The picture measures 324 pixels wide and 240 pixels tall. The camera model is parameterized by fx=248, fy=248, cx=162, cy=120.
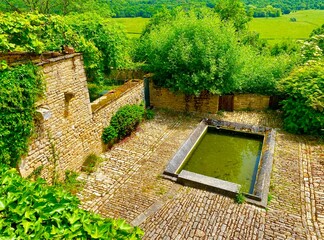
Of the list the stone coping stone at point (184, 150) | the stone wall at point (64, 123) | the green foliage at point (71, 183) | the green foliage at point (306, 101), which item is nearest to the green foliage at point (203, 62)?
the green foliage at point (306, 101)

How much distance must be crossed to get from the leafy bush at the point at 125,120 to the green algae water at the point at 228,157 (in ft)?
10.3

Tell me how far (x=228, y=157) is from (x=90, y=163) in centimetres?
565

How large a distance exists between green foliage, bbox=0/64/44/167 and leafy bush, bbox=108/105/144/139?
13.8 feet

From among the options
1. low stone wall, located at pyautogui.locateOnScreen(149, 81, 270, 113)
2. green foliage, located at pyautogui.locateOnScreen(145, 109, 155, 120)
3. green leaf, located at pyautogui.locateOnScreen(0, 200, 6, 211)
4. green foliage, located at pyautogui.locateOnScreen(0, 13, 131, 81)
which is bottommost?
green foliage, located at pyautogui.locateOnScreen(145, 109, 155, 120)

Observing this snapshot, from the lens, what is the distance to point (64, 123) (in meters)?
8.38

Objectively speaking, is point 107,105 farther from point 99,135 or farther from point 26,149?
point 26,149

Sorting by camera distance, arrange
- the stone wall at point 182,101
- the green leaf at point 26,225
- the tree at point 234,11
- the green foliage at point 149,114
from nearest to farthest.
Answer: the green leaf at point 26,225
the green foliage at point 149,114
the stone wall at point 182,101
the tree at point 234,11

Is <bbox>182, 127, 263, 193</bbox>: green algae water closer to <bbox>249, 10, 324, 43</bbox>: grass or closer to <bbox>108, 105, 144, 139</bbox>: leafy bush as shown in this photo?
<bbox>108, 105, 144, 139</bbox>: leafy bush

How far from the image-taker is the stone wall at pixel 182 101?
14.0m

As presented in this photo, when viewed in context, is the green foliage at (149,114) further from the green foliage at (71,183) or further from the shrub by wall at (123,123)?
the green foliage at (71,183)

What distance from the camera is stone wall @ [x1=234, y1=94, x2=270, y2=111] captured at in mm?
14102

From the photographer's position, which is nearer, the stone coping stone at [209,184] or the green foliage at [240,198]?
the green foliage at [240,198]

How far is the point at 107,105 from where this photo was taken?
1058cm

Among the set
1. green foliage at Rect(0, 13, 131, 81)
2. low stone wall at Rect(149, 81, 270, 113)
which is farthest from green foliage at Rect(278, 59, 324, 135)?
green foliage at Rect(0, 13, 131, 81)
